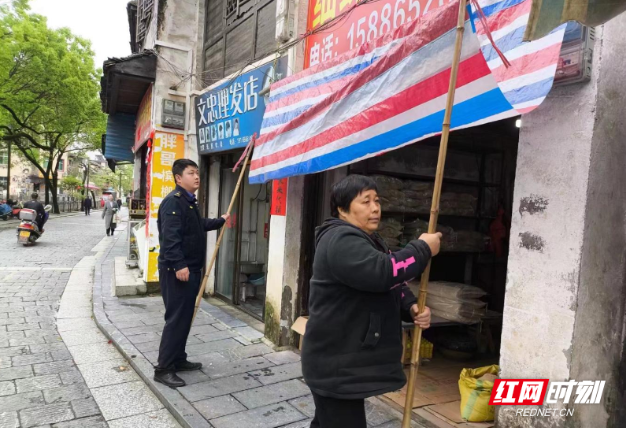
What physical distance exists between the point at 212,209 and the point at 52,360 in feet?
12.2

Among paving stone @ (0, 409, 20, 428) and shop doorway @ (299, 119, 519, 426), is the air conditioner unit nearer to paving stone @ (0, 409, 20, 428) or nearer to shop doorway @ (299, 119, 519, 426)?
shop doorway @ (299, 119, 519, 426)

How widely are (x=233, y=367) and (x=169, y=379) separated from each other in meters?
0.75

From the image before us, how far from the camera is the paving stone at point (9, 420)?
11.2 feet

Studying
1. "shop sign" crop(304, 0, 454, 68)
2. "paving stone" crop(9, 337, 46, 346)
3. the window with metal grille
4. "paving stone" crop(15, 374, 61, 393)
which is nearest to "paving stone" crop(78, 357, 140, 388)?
"paving stone" crop(15, 374, 61, 393)

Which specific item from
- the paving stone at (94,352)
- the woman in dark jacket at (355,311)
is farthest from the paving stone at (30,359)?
the woman in dark jacket at (355,311)

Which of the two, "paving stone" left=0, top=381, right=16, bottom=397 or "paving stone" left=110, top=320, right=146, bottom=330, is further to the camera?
"paving stone" left=110, top=320, right=146, bottom=330

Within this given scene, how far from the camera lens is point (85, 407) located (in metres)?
3.78

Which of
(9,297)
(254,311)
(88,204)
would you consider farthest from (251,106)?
(88,204)

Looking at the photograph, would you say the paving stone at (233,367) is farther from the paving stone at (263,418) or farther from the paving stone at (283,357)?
the paving stone at (263,418)

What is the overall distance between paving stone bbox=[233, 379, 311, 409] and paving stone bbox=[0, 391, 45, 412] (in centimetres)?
179

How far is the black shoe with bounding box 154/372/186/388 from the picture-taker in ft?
13.2

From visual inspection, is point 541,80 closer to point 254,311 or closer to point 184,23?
point 254,311

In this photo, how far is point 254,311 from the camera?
680 centimetres

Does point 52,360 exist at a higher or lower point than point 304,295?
lower
